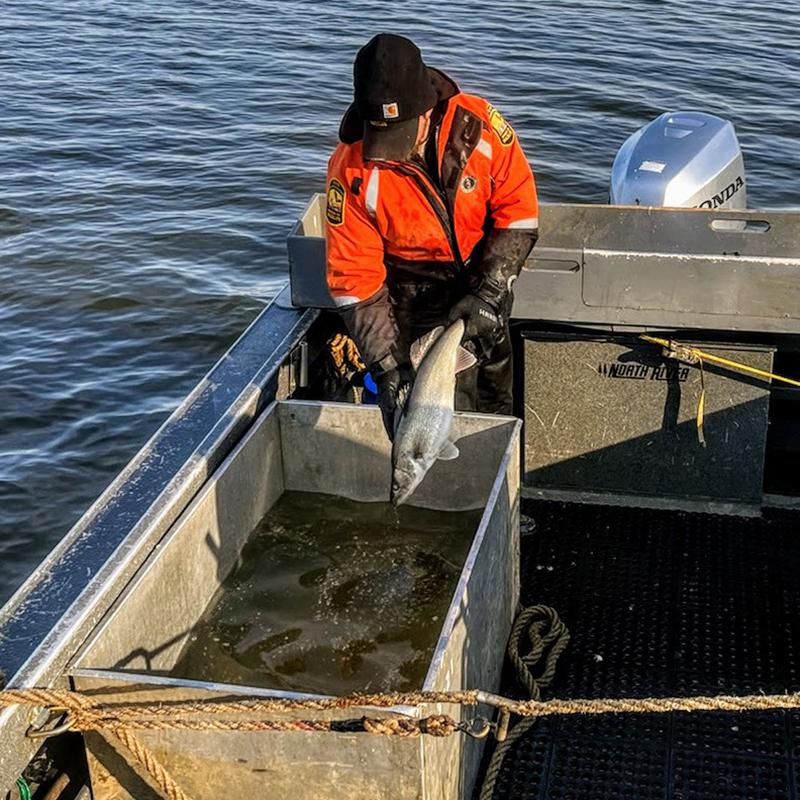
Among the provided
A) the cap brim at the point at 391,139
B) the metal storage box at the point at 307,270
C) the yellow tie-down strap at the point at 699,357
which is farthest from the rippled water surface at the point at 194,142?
the yellow tie-down strap at the point at 699,357

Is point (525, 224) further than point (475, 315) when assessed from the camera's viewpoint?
Yes

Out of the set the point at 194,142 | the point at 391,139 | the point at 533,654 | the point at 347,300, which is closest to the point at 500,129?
the point at 391,139

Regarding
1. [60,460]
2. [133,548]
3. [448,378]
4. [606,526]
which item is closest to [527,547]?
[606,526]

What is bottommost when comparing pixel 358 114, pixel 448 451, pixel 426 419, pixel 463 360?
pixel 448 451

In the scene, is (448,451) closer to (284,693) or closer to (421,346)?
(421,346)

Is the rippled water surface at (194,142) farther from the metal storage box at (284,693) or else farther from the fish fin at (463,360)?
the fish fin at (463,360)

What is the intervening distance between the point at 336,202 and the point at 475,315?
70 centimetres

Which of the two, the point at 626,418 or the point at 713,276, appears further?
the point at 626,418

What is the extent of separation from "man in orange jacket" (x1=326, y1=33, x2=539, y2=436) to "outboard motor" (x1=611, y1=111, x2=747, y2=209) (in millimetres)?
2780

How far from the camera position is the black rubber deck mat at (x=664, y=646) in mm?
3693

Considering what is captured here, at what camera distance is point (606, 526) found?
5.06m

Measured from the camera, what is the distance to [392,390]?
4184 millimetres

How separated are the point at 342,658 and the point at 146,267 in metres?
7.91

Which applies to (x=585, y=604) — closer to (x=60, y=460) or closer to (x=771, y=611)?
(x=771, y=611)
